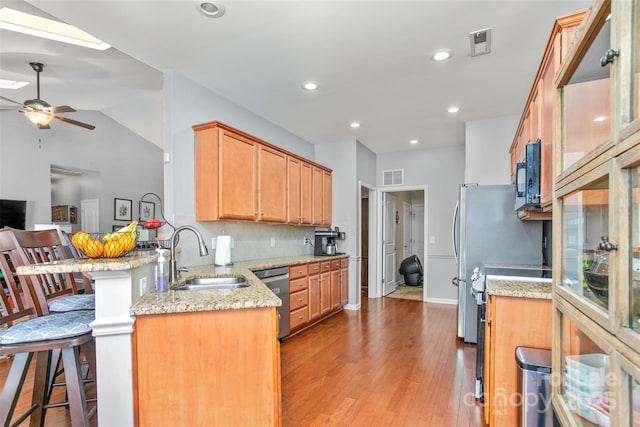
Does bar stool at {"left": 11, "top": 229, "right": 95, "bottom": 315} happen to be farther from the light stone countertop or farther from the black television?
the black television

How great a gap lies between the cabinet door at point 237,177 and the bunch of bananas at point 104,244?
142 centimetres

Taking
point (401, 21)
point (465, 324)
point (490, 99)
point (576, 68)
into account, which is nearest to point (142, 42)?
point (401, 21)

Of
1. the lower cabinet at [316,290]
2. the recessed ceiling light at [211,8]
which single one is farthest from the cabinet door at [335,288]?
the recessed ceiling light at [211,8]

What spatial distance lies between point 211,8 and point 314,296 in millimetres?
3252

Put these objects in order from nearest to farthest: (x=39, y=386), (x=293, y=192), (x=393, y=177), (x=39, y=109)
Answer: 1. (x=39, y=386)
2. (x=39, y=109)
3. (x=293, y=192)
4. (x=393, y=177)

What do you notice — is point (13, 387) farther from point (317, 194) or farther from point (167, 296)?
point (317, 194)

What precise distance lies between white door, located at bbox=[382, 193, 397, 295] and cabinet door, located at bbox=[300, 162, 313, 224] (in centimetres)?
192

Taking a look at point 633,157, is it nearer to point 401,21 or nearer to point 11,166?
point 401,21

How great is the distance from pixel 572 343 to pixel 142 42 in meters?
3.20

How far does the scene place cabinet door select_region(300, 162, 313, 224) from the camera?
446 cm

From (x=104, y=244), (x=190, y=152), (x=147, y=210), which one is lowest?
(x=104, y=244)

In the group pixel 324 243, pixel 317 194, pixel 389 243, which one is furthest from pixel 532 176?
pixel 389 243

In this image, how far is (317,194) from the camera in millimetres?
4855

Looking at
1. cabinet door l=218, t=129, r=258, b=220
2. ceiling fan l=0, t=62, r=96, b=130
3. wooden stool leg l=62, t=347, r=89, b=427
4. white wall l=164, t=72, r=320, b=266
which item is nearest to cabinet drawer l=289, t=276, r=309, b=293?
white wall l=164, t=72, r=320, b=266
